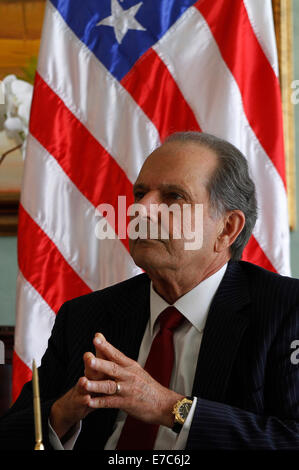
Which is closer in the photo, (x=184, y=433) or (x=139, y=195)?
(x=184, y=433)

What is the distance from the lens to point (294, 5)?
2963 mm

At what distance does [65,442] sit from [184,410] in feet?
1.16

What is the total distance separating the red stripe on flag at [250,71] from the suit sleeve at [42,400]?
3.95 ft

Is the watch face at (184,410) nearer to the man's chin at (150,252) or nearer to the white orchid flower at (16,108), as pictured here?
the man's chin at (150,252)

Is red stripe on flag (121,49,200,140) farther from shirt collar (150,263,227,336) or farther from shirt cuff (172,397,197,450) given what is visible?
shirt cuff (172,397,197,450)

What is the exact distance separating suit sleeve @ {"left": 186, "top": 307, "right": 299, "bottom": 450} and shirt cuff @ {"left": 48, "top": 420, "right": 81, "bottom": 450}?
317mm

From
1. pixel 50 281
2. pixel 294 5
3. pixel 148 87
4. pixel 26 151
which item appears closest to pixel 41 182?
pixel 26 151

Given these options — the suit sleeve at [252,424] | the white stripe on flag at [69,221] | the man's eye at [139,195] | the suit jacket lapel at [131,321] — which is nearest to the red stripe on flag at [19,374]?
the white stripe on flag at [69,221]

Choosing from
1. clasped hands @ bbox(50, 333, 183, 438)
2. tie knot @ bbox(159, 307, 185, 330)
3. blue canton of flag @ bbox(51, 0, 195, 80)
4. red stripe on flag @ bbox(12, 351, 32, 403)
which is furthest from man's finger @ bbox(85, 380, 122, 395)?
blue canton of flag @ bbox(51, 0, 195, 80)

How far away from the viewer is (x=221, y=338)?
5.41ft

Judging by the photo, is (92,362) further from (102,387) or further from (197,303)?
(197,303)

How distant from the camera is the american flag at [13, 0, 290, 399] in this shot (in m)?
2.65

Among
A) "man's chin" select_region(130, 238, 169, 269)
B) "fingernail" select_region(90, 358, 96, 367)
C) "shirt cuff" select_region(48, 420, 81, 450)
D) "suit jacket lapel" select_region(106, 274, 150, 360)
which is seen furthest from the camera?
"suit jacket lapel" select_region(106, 274, 150, 360)

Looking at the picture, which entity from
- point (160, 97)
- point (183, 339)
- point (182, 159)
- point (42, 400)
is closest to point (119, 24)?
point (160, 97)
